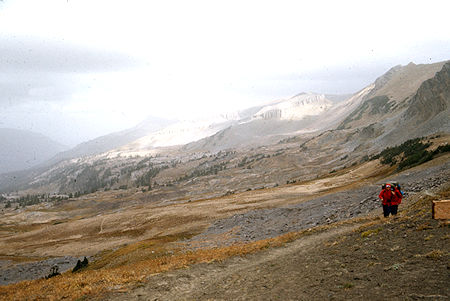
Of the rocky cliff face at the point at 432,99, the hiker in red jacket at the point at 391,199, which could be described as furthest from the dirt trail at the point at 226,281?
the rocky cliff face at the point at 432,99

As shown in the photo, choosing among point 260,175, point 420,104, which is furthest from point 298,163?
point 420,104

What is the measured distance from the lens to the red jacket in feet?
58.1

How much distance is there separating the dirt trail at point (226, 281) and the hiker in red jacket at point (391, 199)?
6.73 metres

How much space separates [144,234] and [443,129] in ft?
250

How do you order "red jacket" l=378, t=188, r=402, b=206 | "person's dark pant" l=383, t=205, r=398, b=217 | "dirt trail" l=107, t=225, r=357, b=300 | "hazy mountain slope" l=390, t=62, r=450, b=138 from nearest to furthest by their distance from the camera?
"dirt trail" l=107, t=225, r=357, b=300 → "red jacket" l=378, t=188, r=402, b=206 → "person's dark pant" l=383, t=205, r=398, b=217 → "hazy mountain slope" l=390, t=62, r=450, b=138

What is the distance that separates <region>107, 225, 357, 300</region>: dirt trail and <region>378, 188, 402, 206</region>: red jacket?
6.77 metres

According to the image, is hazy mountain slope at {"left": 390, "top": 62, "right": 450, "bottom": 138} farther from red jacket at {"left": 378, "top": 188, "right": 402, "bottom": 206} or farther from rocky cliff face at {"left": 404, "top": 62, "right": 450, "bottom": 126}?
red jacket at {"left": 378, "top": 188, "right": 402, "bottom": 206}

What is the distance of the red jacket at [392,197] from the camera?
58.1 ft

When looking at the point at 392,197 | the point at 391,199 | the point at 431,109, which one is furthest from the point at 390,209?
the point at 431,109

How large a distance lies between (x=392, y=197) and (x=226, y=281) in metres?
12.4

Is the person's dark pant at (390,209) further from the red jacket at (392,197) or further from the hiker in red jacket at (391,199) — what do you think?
the red jacket at (392,197)

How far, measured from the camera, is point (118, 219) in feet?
228

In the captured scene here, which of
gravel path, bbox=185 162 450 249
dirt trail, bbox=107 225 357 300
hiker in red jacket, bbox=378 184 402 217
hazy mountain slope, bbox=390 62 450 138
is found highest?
hazy mountain slope, bbox=390 62 450 138

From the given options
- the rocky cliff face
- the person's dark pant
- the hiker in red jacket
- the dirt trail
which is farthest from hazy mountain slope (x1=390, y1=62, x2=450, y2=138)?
the dirt trail
